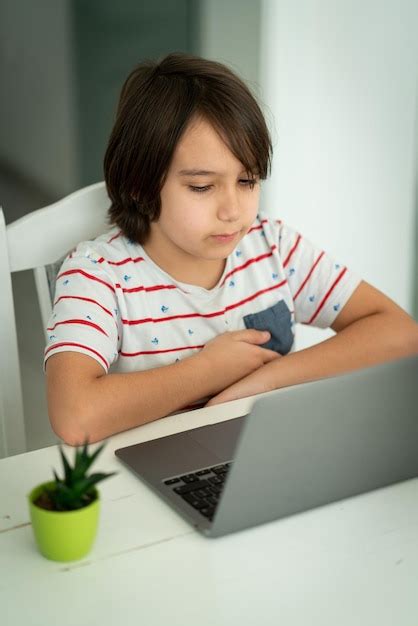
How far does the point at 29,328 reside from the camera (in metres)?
2.32

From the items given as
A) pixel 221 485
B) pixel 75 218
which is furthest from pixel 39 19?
pixel 221 485

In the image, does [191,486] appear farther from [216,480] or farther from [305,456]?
[305,456]

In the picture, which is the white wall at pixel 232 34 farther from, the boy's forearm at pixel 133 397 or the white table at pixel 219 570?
the white table at pixel 219 570

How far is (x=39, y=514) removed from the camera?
0.79 meters

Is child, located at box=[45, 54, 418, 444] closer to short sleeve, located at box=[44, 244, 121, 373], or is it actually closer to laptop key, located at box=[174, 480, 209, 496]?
short sleeve, located at box=[44, 244, 121, 373]

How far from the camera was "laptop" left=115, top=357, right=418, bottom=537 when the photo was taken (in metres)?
0.79

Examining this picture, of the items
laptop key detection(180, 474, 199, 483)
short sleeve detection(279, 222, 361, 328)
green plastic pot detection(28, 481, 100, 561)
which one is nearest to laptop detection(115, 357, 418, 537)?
laptop key detection(180, 474, 199, 483)

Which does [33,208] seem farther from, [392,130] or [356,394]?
[356,394]

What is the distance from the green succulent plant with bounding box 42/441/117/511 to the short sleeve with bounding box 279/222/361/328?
812 mm

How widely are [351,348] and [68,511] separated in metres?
0.70

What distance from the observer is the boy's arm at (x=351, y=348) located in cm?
129

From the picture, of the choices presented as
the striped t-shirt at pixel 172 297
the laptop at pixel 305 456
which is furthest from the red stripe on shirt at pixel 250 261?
the laptop at pixel 305 456

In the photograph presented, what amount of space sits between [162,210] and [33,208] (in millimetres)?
1038

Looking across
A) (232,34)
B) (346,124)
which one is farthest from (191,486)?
(346,124)
